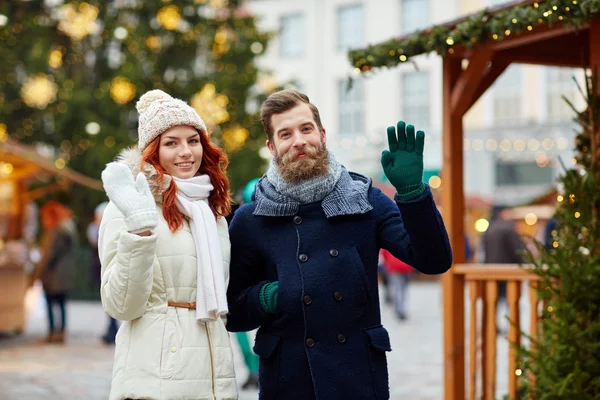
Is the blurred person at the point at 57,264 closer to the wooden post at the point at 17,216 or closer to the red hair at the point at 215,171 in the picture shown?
the wooden post at the point at 17,216

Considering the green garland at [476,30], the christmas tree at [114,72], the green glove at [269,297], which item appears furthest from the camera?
the christmas tree at [114,72]

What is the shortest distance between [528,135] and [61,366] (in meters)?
27.3

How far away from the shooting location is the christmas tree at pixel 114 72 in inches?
866

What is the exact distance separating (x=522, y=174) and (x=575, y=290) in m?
31.7

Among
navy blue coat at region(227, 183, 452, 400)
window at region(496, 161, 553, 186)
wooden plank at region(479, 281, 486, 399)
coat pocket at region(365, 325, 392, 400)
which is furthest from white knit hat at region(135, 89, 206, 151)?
window at region(496, 161, 553, 186)

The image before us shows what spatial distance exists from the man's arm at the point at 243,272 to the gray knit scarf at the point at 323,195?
0.11 m

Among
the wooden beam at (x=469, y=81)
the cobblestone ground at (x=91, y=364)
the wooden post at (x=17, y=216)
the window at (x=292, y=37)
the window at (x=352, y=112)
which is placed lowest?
the cobblestone ground at (x=91, y=364)

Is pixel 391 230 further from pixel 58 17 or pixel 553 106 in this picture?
pixel 553 106

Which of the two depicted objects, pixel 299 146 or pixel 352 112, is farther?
pixel 352 112

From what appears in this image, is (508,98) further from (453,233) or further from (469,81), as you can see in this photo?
(469,81)

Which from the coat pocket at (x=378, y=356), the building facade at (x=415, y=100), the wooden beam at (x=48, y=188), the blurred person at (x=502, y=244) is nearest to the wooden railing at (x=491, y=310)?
the coat pocket at (x=378, y=356)

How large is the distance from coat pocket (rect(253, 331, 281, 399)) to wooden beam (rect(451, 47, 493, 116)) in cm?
323

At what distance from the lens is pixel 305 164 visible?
3.87m

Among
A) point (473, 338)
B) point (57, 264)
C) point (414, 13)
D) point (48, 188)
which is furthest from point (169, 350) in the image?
point (414, 13)
